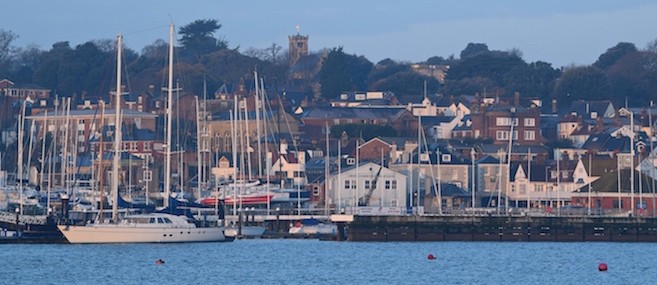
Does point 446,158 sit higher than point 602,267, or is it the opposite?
point 446,158

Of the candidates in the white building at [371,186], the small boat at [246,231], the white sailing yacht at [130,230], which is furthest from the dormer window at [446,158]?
the white sailing yacht at [130,230]

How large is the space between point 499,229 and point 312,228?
13.8 meters

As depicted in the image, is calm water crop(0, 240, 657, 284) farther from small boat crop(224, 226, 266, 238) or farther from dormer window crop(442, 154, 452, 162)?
dormer window crop(442, 154, 452, 162)

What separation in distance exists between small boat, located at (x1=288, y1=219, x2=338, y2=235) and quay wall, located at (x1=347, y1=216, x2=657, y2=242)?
854 cm

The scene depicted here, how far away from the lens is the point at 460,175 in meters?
138

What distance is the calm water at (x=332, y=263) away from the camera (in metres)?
67.8

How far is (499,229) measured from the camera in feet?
305

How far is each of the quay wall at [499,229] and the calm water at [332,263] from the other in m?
1.37

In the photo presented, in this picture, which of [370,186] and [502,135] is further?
[502,135]

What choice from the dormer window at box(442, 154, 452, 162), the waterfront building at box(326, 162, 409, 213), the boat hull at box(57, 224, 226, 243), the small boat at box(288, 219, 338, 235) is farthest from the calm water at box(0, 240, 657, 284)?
the dormer window at box(442, 154, 452, 162)

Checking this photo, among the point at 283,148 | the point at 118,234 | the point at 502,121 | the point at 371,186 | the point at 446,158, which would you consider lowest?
the point at 118,234

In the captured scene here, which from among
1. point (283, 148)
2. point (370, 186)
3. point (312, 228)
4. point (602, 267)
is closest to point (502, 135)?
point (283, 148)

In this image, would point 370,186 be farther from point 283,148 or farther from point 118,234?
point 118,234

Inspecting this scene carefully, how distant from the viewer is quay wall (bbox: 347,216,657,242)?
92500mm
